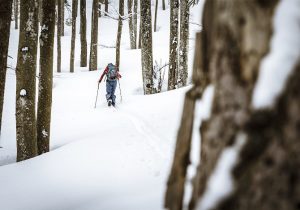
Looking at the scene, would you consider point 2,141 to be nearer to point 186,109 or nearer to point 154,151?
point 154,151

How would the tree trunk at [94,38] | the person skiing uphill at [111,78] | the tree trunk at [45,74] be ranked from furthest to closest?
the tree trunk at [94,38], the person skiing uphill at [111,78], the tree trunk at [45,74]

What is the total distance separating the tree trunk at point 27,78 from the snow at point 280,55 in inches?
214

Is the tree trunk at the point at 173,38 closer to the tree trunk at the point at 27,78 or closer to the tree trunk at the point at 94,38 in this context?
the tree trunk at the point at 27,78

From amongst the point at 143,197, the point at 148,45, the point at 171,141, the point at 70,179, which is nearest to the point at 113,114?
the point at 148,45

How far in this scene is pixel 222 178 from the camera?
47.9 inches

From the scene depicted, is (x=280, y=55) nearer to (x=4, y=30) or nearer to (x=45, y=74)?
(x=4, y=30)

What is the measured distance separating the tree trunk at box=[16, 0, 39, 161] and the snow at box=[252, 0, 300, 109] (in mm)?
5436

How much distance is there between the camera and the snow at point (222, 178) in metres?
1.18

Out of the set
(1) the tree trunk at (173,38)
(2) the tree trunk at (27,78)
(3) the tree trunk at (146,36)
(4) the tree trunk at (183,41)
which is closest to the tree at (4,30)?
(2) the tree trunk at (27,78)

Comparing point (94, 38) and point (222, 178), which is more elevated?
point (94, 38)

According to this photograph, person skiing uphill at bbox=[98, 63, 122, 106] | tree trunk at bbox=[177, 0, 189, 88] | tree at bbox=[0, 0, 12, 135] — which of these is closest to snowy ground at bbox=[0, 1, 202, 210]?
person skiing uphill at bbox=[98, 63, 122, 106]

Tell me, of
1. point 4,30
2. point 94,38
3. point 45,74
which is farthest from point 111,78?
point 94,38

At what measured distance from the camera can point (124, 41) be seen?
96.9 feet

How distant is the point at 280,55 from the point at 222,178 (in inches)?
20.0
